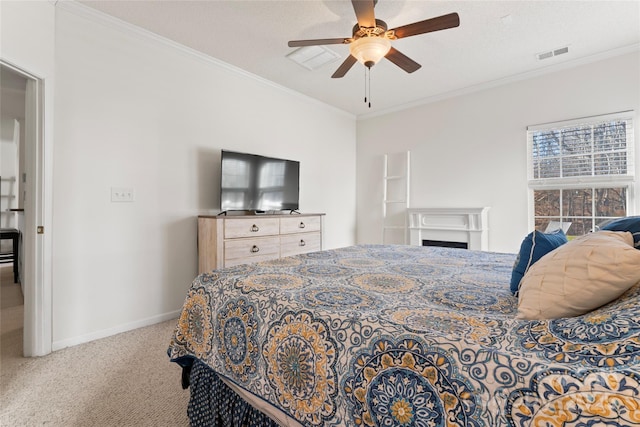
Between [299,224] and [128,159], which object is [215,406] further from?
[299,224]

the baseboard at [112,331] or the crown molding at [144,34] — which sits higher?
the crown molding at [144,34]

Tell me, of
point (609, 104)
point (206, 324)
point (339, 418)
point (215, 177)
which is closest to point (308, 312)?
point (339, 418)

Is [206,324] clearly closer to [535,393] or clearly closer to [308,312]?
[308,312]

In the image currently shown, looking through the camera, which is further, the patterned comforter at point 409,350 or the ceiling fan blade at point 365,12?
the ceiling fan blade at point 365,12

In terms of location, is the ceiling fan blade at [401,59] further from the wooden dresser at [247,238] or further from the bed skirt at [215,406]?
the bed skirt at [215,406]

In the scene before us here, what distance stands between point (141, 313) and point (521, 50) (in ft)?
15.0

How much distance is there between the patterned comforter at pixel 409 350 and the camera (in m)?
0.57

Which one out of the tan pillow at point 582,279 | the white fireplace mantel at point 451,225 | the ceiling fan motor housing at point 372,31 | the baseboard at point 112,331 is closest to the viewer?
the tan pillow at point 582,279

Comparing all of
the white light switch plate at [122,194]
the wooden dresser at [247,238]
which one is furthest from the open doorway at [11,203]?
the wooden dresser at [247,238]

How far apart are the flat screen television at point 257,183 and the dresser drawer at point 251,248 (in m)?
0.43

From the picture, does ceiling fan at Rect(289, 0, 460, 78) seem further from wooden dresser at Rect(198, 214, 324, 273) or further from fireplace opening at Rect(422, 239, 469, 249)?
fireplace opening at Rect(422, 239, 469, 249)

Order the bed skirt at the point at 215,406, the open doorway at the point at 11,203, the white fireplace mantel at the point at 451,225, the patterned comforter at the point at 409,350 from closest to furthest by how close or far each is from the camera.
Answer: the patterned comforter at the point at 409,350, the bed skirt at the point at 215,406, the open doorway at the point at 11,203, the white fireplace mantel at the point at 451,225

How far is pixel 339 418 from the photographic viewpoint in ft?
2.71

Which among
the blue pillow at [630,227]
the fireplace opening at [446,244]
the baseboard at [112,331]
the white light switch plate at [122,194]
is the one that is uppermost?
the white light switch plate at [122,194]
